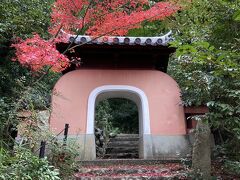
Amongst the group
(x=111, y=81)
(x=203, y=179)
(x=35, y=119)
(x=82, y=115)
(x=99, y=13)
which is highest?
(x=99, y=13)

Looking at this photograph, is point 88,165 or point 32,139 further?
point 88,165

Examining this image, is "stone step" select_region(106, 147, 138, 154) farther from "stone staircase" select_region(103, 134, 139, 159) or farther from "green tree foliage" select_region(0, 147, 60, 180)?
"green tree foliage" select_region(0, 147, 60, 180)

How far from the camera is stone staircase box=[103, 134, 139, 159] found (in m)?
11.2

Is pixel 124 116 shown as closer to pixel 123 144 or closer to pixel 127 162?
pixel 123 144

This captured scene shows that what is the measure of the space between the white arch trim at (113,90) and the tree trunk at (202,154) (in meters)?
2.89

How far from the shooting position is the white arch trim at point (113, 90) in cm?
888

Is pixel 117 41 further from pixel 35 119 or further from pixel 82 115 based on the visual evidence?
pixel 35 119

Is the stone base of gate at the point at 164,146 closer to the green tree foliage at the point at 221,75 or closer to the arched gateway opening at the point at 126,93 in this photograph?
the arched gateway opening at the point at 126,93

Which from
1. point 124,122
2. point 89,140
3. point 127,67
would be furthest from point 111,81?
point 124,122

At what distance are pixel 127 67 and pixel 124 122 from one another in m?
8.39

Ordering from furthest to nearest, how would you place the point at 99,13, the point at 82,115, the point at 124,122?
the point at 124,122
the point at 82,115
the point at 99,13

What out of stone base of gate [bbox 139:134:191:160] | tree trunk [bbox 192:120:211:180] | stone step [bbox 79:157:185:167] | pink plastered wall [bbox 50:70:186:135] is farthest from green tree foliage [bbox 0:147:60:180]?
stone base of gate [bbox 139:134:191:160]

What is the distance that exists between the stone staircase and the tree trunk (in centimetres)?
524

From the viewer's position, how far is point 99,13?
8281mm
